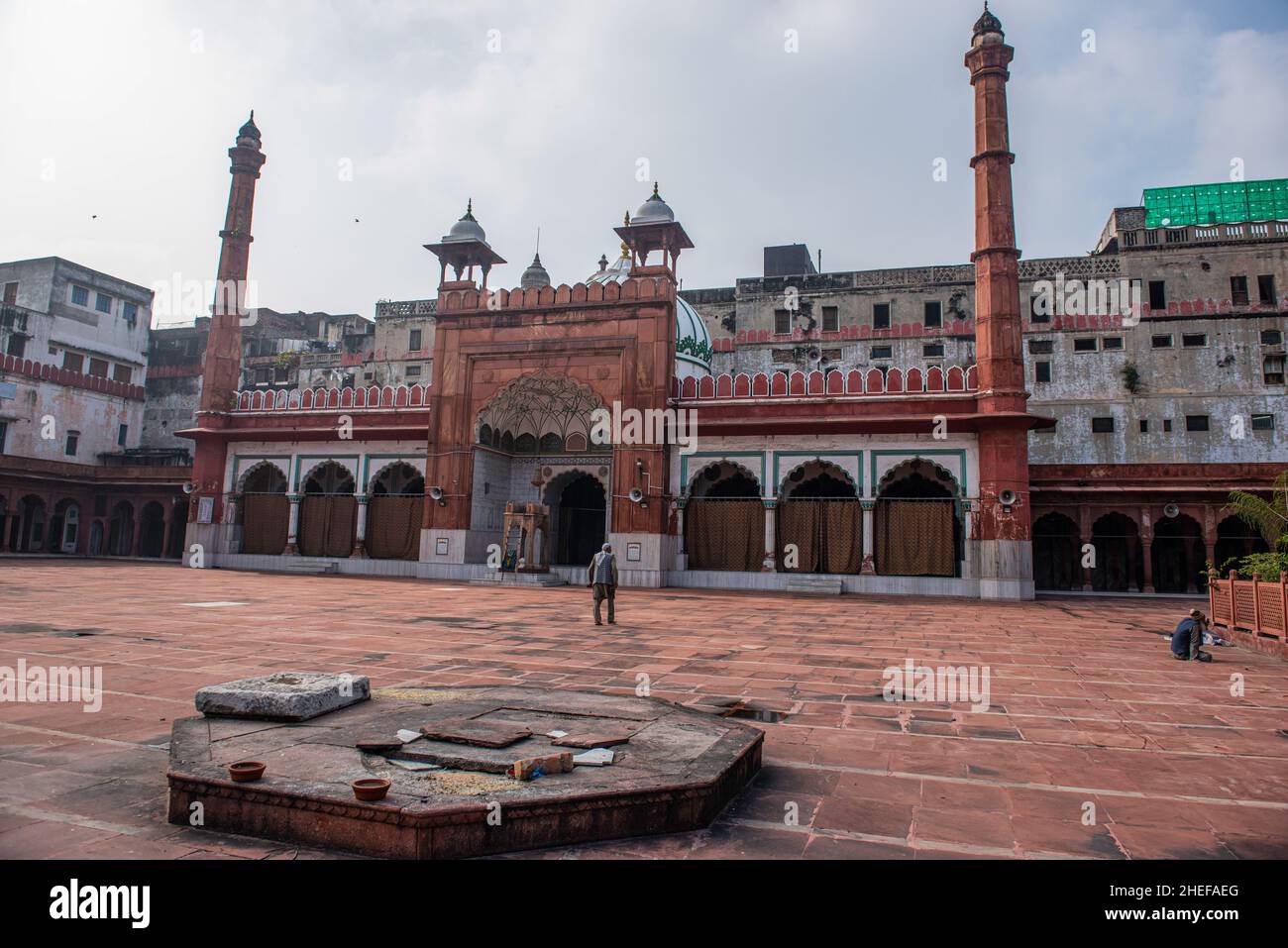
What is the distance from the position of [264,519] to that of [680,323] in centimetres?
1462

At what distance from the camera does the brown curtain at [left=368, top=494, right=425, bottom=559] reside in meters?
23.0

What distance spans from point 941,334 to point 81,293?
37226 mm

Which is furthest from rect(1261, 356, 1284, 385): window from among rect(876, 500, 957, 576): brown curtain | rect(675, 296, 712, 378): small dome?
rect(675, 296, 712, 378): small dome

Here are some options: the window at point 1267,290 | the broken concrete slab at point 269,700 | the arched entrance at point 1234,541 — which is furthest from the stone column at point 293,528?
the window at point 1267,290

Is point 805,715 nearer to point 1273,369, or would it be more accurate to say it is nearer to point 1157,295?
point 1157,295

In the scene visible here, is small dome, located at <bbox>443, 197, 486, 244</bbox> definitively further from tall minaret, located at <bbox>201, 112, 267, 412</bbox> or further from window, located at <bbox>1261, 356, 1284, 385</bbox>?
window, located at <bbox>1261, 356, 1284, 385</bbox>

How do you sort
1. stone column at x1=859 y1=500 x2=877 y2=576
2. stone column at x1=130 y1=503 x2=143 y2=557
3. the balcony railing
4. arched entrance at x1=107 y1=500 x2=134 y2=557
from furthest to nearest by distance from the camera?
1. arched entrance at x1=107 y1=500 x2=134 y2=557
2. stone column at x1=130 y1=503 x2=143 y2=557
3. stone column at x1=859 y1=500 x2=877 y2=576
4. the balcony railing

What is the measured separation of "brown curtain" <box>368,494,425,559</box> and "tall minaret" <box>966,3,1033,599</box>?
603 inches

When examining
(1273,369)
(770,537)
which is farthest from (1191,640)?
(1273,369)

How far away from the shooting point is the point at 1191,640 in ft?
29.3

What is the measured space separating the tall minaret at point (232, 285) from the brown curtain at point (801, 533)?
18.0 m

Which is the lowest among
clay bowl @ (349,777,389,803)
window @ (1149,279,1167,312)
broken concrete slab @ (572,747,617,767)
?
broken concrete slab @ (572,747,617,767)
